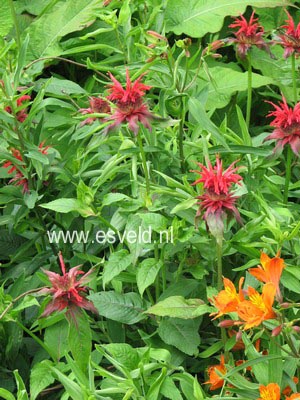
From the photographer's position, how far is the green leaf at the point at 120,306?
Answer: 1236 mm

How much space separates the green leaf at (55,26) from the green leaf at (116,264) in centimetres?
80

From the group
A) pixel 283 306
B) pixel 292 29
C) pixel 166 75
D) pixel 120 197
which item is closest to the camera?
pixel 283 306

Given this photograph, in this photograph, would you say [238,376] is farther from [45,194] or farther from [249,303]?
[45,194]

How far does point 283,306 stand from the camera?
0.96m

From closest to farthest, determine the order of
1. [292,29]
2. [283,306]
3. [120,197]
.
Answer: [283,306] < [120,197] < [292,29]

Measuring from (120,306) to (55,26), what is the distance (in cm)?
93

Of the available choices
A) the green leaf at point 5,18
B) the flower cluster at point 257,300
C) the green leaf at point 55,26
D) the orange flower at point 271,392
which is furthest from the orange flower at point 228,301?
the green leaf at point 5,18

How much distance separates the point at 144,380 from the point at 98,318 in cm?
30

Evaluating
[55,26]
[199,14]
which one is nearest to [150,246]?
[55,26]

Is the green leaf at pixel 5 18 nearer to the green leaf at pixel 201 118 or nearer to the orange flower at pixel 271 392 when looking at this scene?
the green leaf at pixel 201 118

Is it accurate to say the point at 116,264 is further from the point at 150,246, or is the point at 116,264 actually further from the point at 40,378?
the point at 40,378

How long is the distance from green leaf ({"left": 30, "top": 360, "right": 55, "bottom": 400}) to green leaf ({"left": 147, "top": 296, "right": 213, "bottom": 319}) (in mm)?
191

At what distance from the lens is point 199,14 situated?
2.08m

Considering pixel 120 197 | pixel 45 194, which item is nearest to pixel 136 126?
pixel 120 197
